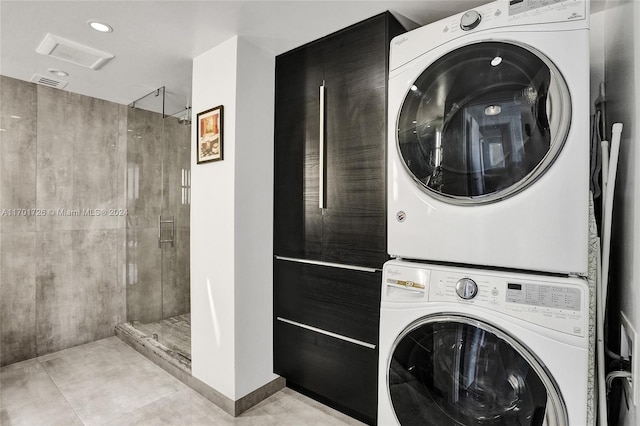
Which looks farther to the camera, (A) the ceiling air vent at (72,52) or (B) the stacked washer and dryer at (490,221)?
(A) the ceiling air vent at (72,52)

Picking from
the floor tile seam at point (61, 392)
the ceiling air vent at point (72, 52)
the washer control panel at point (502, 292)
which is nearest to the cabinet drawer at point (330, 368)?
the washer control panel at point (502, 292)

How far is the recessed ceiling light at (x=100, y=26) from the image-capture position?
191cm

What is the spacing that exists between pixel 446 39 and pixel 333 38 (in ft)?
2.74

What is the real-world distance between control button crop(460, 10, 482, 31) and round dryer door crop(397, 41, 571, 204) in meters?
0.08

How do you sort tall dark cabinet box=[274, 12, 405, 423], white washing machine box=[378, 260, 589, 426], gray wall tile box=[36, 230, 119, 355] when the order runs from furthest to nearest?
1. gray wall tile box=[36, 230, 119, 355]
2. tall dark cabinet box=[274, 12, 405, 423]
3. white washing machine box=[378, 260, 589, 426]

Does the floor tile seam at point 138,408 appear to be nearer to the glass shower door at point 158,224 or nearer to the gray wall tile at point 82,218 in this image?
the glass shower door at point 158,224

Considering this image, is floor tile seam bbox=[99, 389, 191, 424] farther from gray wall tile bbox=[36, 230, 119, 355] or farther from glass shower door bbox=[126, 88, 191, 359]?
gray wall tile bbox=[36, 230, 119, 355]

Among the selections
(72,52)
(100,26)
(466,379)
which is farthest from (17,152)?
(466,379)

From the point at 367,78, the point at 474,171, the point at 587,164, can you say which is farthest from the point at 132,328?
the point at 587,164

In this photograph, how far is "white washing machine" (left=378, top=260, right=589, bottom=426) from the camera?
111 centimetres

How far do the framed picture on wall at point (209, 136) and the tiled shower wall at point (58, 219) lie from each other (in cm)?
160

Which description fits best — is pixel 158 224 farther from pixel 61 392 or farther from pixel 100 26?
pixel 100 26

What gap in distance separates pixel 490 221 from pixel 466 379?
0.60m

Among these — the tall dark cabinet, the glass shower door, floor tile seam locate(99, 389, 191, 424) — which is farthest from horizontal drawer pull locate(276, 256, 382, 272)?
floor tile seam locate(99, 389, 191, 424)
